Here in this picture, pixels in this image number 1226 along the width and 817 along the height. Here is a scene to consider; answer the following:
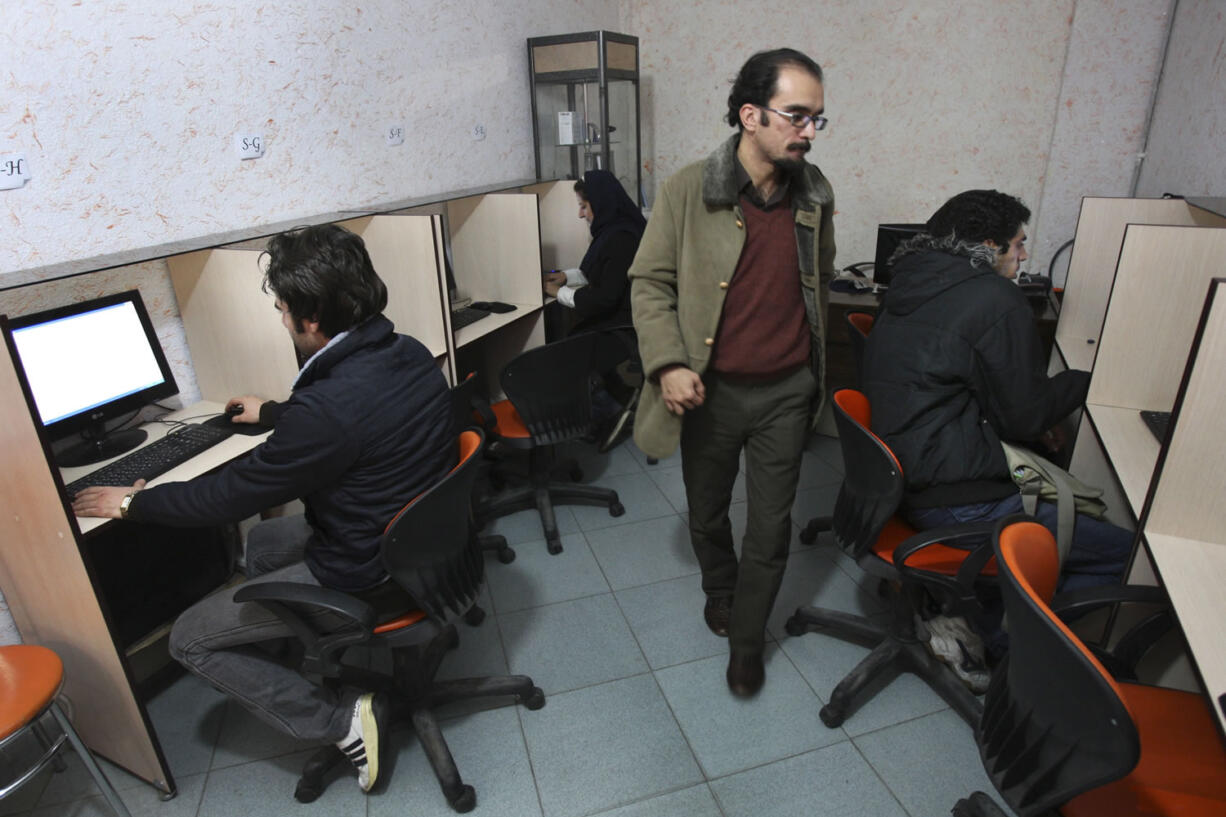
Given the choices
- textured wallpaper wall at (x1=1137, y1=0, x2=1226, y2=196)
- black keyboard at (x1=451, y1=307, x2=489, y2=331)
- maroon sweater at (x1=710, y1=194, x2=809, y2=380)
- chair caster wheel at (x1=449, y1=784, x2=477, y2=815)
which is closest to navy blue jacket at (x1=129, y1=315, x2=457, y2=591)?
chair caster wheel at (x1=449, y1=784, x2=477, y2=815)

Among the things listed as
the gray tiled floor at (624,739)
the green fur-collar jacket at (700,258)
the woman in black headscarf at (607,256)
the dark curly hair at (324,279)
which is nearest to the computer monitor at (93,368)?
the dark curly hair at (324,279)

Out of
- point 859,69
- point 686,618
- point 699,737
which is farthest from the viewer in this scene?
point 859,69

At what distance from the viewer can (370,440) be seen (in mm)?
1414

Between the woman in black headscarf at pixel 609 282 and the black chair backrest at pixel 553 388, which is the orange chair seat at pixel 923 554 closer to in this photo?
the black chair backrest at pixel 553 388

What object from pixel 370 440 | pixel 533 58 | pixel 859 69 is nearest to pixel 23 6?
pixel 370 440

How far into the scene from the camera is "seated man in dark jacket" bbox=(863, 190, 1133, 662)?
1.64 meters

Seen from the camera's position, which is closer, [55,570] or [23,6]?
[55,570]

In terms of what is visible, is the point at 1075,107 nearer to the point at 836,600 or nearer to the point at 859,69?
the point at 859,69

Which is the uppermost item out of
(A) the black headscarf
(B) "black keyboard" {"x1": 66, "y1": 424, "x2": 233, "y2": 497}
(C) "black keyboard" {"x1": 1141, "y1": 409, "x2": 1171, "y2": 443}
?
(A) the black headscarf

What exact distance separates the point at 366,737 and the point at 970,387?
1596mm

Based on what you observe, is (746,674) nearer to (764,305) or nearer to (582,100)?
(764,305)

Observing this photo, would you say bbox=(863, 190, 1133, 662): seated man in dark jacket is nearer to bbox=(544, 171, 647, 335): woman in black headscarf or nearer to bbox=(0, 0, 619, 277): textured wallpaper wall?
bbox=(544, 171, 647, 335): woman in black headscarf

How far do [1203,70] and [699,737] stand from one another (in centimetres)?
307

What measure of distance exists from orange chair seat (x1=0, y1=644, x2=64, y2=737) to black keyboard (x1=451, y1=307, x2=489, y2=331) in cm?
156
